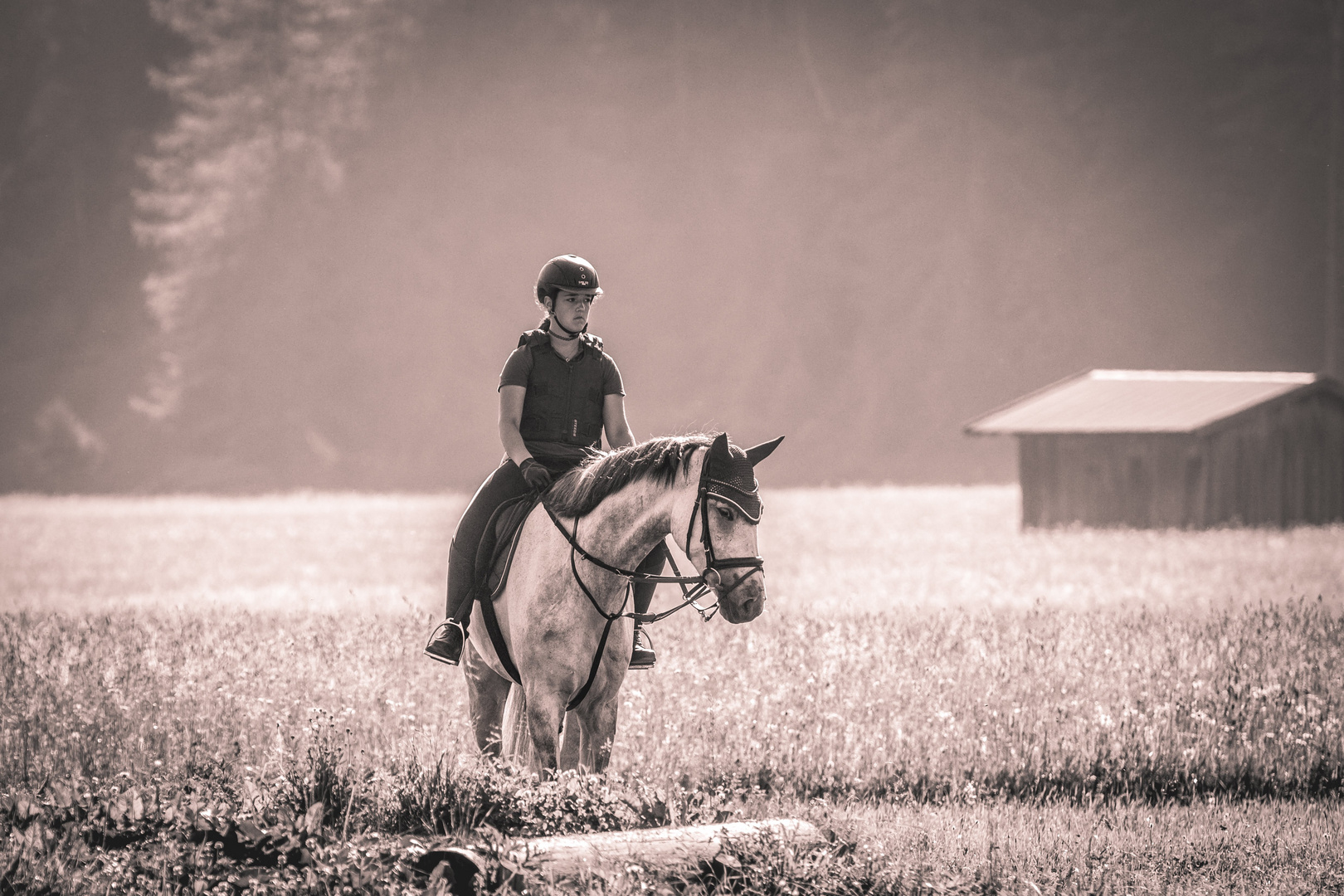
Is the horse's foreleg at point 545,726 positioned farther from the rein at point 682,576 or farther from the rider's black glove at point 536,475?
the rider's black glove at point 536,475

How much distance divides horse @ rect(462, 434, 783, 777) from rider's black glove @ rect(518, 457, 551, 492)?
85 millimetres

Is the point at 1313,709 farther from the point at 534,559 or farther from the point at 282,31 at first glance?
the point at 282,31

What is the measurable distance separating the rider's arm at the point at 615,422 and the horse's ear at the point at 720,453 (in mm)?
1505

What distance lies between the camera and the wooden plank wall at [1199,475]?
29625 mm

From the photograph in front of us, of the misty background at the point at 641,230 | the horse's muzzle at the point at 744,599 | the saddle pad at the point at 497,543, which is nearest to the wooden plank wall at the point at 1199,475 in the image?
the saddle pad at the point at 497,543

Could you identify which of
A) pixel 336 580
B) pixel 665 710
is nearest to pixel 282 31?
pixel 336 580

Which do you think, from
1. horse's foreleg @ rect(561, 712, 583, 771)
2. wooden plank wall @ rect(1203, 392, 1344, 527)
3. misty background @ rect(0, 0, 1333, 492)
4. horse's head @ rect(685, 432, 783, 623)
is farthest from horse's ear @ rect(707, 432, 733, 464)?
misty background @ rect(0, 0, 1333, 492)

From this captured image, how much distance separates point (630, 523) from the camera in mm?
6055

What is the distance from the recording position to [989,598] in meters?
16.2

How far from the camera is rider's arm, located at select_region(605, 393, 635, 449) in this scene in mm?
7098

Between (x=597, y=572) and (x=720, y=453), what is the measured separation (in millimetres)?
1057

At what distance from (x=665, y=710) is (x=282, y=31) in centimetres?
6792

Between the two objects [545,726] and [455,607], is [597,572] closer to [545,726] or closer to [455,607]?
[545,726]

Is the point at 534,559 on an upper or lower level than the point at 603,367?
lower
